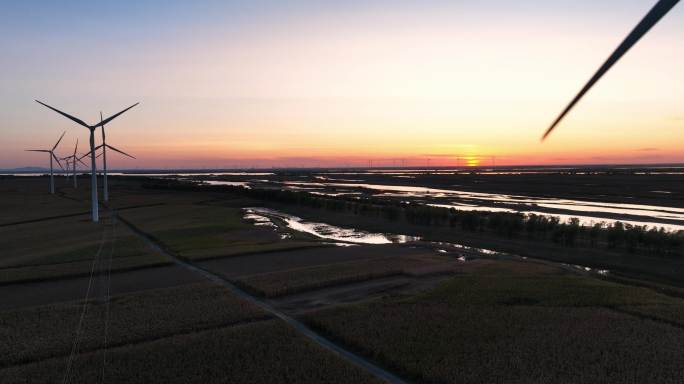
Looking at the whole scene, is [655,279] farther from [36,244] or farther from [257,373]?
[36,244]

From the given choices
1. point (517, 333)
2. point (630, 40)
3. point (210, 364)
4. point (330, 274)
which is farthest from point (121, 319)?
point (630, 40)

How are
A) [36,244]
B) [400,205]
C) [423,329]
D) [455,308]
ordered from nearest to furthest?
[423,329], [455,308], [36,244], [400,205]

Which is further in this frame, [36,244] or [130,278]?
[36,244]

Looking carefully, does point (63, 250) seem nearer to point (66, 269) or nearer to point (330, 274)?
point (66, 269)

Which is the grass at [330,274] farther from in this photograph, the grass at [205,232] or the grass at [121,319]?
the grass at [205,232]

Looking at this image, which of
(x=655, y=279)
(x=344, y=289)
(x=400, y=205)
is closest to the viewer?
(x=344, y=289)

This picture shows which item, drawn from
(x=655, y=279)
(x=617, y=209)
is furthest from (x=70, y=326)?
(x=617, y=209)

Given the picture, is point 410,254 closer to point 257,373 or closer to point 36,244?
point 257,373
